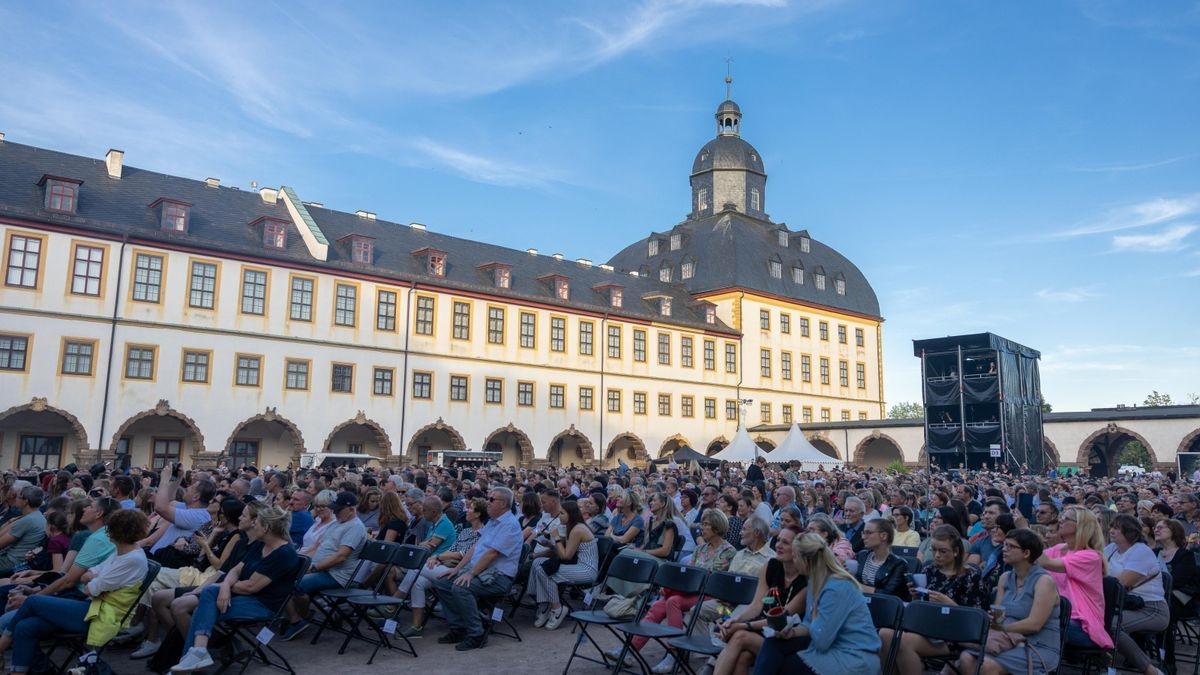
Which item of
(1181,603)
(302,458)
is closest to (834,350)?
(302,458)

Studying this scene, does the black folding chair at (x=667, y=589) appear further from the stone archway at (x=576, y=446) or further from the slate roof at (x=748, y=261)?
the slate roof at (x=748, y=261)

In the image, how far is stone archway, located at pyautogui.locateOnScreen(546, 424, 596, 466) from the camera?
4169 centimetres

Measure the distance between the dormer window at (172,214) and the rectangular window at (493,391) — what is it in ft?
44.8

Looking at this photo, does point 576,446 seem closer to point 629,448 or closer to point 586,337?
point 629,448

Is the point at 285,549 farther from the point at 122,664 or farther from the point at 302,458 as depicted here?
the point at 302,458

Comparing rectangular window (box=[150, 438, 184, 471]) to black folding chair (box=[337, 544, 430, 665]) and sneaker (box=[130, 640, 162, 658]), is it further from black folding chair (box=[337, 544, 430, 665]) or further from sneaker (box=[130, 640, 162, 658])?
black folding chair (box=[337, 544, 430, 665])

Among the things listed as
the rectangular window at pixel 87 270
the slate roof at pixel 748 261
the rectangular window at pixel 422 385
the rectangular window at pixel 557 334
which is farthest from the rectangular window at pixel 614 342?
the rectangular window at pixel 87 270

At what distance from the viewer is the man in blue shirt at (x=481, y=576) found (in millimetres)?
8961

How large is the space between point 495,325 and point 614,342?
7086mm

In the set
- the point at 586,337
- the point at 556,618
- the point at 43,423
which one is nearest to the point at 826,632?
the point at 556,618

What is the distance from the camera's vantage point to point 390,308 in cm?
3694

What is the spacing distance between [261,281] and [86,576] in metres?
28.0

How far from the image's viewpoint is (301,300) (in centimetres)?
3459

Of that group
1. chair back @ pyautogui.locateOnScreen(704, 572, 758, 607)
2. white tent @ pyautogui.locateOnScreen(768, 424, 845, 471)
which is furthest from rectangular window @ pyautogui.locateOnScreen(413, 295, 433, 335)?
chair back @ pyautogui.locateOnScreen(704, 572, 758, 607)
